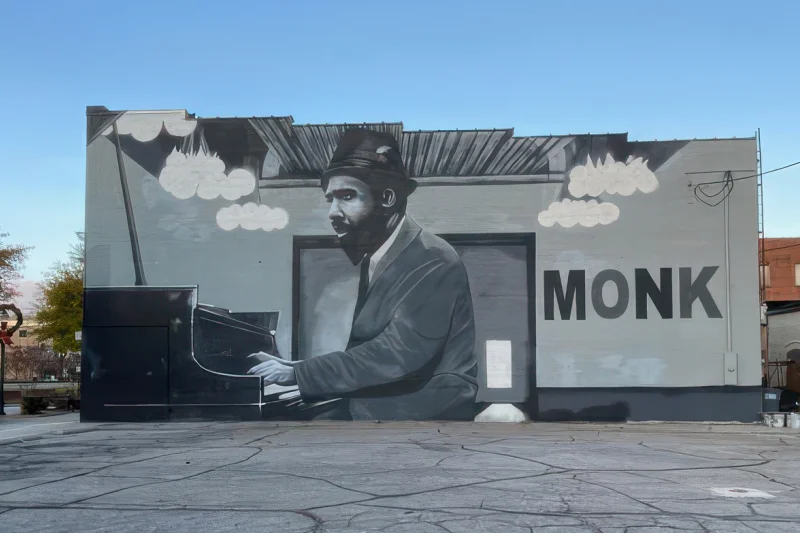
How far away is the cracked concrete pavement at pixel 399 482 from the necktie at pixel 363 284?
3.86 metres

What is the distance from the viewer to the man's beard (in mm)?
21109

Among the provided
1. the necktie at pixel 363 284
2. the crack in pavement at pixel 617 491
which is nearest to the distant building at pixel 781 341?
the necktie at pixel 363 284

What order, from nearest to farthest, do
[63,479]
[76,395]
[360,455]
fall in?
1. [63,479]
2. [360,455]
3. [76,395]

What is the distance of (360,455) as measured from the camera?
1381 centimetres

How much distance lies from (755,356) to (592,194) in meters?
5.61

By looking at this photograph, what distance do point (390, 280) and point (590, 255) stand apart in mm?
5052

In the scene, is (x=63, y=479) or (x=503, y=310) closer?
(x=63, y=479)

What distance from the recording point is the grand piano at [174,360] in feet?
69.2

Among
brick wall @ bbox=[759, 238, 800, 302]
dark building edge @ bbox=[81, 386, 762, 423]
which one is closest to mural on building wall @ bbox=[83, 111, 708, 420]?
dark building edge @ bbox=[81, 386, 762, 423]

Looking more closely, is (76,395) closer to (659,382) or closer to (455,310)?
(455,310)

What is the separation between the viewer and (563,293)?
2098 centimetres

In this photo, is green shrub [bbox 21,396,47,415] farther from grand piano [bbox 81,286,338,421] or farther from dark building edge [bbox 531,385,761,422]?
dark building edge [bbox 531,385,761,422]

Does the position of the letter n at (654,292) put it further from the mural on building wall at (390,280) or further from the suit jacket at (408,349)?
the suit jacket at (408,349)

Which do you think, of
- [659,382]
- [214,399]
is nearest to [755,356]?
[659,382]
